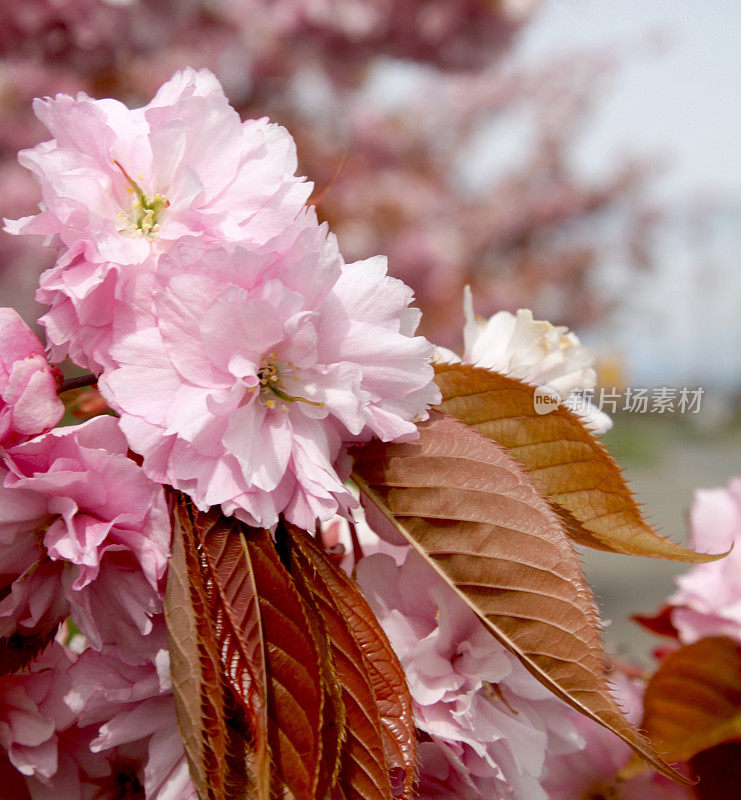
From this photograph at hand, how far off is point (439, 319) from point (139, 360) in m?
2.51

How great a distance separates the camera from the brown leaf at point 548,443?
0.32 meters

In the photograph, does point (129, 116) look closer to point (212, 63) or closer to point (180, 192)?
point (180, 192)

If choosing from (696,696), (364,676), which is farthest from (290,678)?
(696,696)

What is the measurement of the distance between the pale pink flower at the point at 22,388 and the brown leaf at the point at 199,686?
2.3 inches

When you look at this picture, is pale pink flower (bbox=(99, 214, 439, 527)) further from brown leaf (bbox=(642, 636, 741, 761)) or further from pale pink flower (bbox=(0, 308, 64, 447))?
brown leaf (bbox=(642, 636, 741, 761))

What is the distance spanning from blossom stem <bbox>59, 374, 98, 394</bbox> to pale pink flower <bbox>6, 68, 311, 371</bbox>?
1cm

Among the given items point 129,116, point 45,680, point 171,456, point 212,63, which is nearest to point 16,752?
point 45,680

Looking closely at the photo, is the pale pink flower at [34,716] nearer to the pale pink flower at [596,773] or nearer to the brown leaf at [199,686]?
the brown leaf at [199,686]

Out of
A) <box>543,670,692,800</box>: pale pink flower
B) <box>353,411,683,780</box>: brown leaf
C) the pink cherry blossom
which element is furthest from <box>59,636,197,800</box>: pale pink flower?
<box>543,670,692,800</box>: pale pink flower

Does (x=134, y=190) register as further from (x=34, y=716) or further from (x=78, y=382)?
(x=34, y=716)

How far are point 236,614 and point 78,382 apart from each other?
10 centimetres

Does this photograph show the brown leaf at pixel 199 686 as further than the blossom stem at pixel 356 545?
No

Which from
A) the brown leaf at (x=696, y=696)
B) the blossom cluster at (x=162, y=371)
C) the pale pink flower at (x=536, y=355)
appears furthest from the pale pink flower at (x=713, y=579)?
the blossom cluster at (x=162, y=371)

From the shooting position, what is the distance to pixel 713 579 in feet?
1.78
